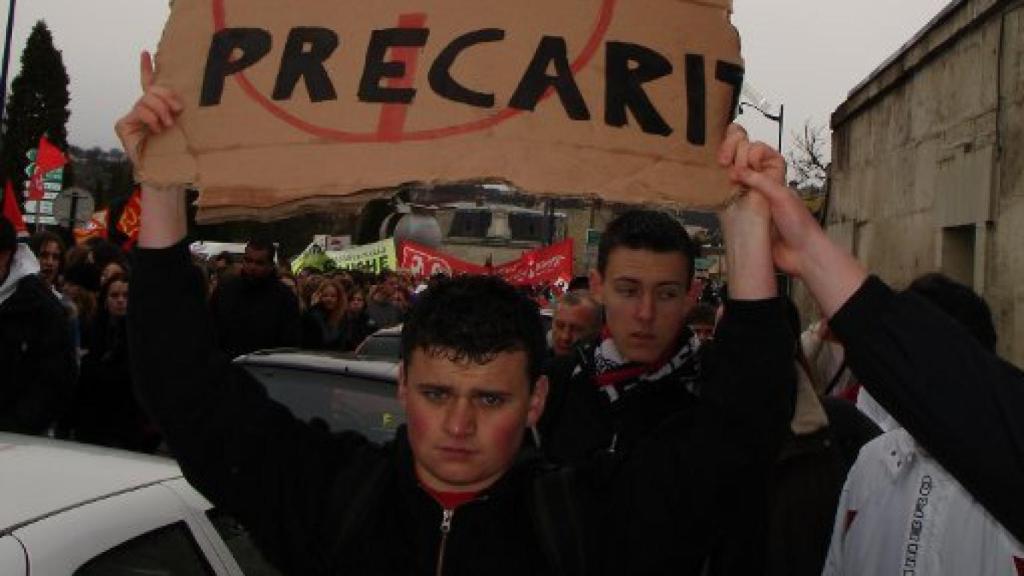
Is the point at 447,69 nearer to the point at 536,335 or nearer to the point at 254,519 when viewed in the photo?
the point at 536,335

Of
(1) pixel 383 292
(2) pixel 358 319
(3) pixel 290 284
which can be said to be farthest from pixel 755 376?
(1) pixel 383 292

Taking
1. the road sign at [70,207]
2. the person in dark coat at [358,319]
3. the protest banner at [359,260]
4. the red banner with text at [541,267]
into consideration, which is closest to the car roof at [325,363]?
the person in dark coat at [358,319]

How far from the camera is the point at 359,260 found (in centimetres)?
2114

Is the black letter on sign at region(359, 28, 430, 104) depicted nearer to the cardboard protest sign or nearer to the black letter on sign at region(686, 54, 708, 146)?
the cardboard protest sign

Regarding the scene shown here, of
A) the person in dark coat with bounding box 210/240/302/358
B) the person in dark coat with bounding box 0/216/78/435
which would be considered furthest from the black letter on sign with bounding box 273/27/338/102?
the person in dark coat with bounding box 210/240/302/358

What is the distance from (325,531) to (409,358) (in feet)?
1.15

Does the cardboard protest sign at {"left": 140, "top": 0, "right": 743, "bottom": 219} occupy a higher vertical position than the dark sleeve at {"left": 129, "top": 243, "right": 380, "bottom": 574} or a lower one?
higher

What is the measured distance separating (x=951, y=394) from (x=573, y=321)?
409 centimetres

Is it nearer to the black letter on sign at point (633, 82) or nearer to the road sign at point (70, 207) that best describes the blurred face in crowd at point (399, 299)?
the road sign at point (70, 207)

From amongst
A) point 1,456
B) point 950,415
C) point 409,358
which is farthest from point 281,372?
point 950,415

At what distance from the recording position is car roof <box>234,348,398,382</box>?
15.8 feet

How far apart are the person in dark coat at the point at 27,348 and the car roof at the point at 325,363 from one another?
83 cm

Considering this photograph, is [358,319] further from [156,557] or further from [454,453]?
[454,453]

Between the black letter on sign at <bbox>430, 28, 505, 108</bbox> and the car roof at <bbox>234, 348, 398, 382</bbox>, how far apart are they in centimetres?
276
